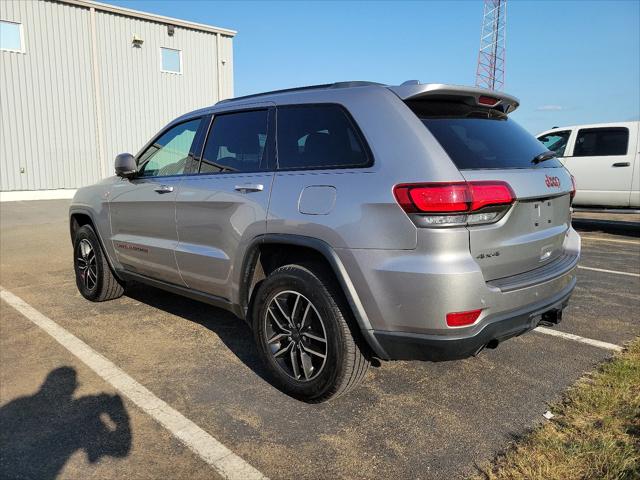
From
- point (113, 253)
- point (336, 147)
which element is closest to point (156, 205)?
point (113, 253)

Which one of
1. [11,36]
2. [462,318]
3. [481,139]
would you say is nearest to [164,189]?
[481,139]

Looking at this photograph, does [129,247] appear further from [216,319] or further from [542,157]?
[542,157]

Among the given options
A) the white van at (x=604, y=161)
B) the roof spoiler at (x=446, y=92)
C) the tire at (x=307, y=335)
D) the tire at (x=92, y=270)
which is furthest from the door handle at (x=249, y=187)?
the white van at (x=604, y=161)

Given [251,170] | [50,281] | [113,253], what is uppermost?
[251,170]

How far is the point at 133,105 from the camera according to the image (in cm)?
1945

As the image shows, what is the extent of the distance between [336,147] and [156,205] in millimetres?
1894

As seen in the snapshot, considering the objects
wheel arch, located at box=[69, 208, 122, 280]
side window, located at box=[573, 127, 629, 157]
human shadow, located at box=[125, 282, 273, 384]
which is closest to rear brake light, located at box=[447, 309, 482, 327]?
human shadow, located at box=[125, 282, 273, 384]

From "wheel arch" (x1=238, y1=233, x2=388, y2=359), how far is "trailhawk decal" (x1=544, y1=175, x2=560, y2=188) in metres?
1.30

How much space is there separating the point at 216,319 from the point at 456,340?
2.71 meters

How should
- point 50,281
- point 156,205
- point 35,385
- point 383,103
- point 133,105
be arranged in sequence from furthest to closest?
1. point 133,105
2. point 50,281
3. point 156,205
4. point 35,385
5. point 383,103

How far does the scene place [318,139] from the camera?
3.00m

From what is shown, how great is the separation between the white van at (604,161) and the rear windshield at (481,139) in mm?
8098

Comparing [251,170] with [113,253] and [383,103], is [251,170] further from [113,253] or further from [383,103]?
[113,253]

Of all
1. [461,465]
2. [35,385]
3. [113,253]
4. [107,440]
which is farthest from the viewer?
[113,253]
